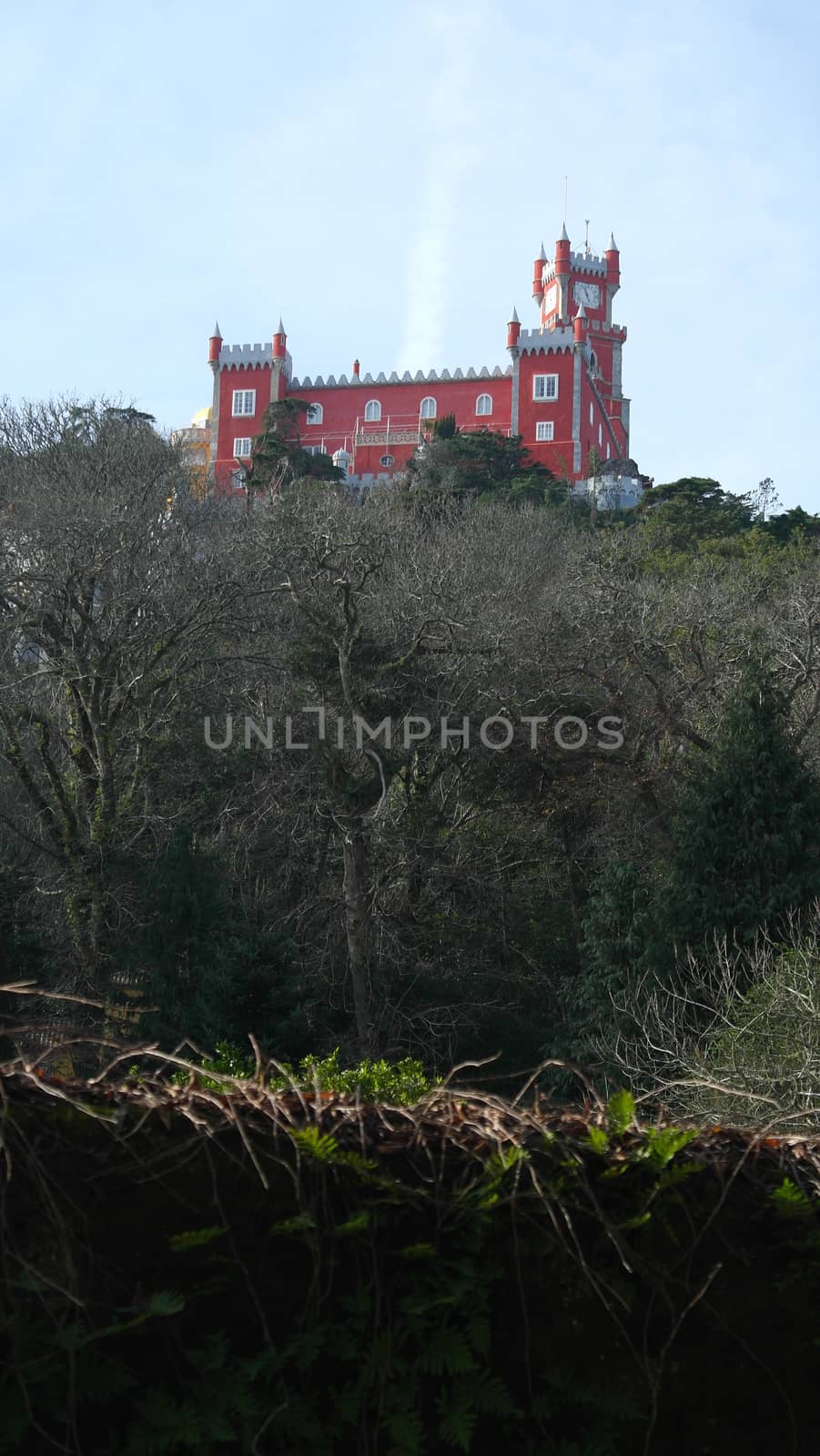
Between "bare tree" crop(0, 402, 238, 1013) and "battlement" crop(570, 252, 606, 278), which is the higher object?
"battlement" crop(570, 252, 606, 278)

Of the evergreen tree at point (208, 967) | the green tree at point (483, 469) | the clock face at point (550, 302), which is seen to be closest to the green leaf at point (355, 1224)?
the evergreen tree at point (208, 967)

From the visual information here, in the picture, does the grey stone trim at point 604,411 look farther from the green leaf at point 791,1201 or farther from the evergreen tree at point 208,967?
the green leaf at point 791,1201

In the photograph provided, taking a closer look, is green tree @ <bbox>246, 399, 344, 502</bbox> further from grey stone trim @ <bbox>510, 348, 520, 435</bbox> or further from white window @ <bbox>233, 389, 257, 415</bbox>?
grey stone trim @ <bbox>510, 348, 520, 435</bbox>

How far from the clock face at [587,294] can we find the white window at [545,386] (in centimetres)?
1425

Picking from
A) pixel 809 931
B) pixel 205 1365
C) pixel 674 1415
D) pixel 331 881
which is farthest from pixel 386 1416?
pixel 331 881

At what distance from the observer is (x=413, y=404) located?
66938 millimetres

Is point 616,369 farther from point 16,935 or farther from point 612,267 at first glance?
point 16,935

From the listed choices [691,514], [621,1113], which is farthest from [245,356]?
[621,1113]

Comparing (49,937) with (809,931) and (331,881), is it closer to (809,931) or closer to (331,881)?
(331,881)

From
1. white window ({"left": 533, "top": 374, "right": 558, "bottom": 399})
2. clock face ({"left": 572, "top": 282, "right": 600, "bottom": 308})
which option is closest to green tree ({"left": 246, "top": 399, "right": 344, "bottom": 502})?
white window ({"left": 533, "top": 374, "right": 558, "bottom": 399})

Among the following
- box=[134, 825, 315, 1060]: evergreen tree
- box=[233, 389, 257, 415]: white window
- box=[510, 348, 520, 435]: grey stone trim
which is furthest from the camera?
box=[233, 389, 257, 415]: white window

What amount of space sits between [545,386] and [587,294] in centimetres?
1574

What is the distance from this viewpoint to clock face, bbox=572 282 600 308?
78.1 meters

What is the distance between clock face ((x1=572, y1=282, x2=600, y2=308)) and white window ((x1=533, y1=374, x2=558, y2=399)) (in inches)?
561
